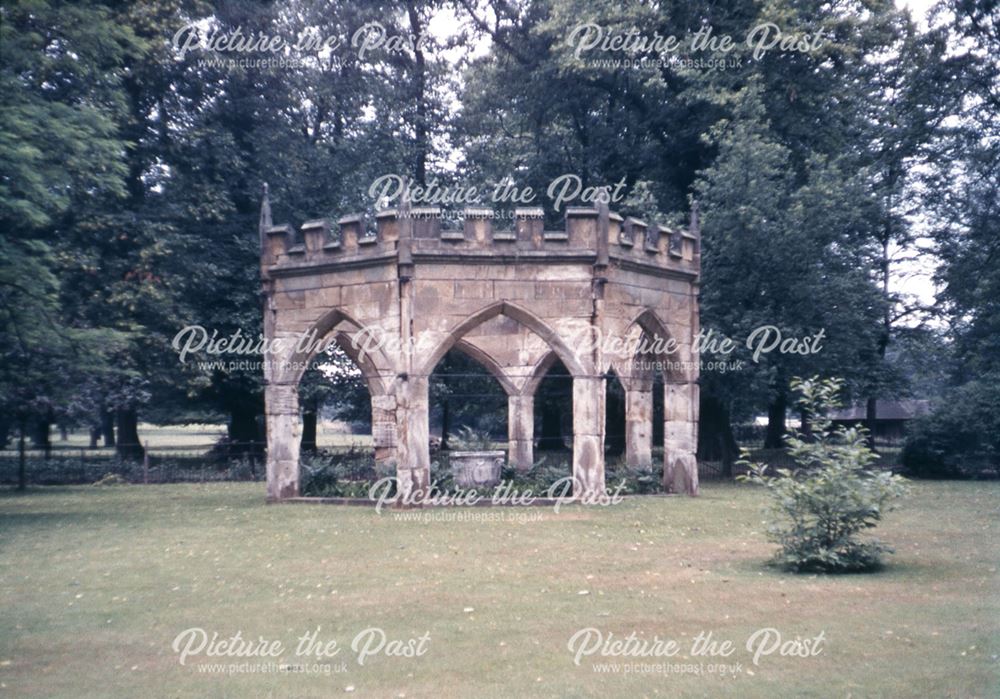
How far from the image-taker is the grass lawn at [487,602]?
260 inches

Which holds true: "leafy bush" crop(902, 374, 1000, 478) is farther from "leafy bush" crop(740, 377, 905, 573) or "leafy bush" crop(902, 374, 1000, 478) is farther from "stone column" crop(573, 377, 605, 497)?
"leafy bush" crop(740, 377, 905, 573)

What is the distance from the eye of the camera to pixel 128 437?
31.6 metres

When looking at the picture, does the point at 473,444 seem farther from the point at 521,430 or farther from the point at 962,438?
the point at 962,438

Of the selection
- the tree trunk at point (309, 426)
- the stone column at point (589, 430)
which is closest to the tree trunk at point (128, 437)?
the tree trunk at point (309, 426)

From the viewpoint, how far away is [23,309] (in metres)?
16.5

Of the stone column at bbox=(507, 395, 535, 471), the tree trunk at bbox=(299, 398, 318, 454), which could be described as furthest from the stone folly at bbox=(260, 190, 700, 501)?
the tree trunk at bbox=(299, 398, 318, 454)

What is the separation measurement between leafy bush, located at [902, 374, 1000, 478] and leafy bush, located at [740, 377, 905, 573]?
18.7 m

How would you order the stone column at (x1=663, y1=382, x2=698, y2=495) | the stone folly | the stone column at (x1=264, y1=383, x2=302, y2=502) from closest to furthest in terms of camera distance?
the stone folly → the stone column at (x1=264, y1=383, x2=302, y2=502) → the stone column at (x1=663, y1=382, x2=698, y2=495)

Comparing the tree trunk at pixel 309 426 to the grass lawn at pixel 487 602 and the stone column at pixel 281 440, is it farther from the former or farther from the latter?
the grass lawn at pixel 487 602

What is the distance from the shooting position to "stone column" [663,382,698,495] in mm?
19984

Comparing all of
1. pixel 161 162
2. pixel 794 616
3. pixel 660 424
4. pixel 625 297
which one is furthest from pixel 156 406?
pixel 794 616

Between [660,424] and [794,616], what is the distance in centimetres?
2937

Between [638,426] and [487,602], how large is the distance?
1431 centimetres

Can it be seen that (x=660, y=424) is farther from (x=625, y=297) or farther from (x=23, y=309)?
(x=23, y=309)
